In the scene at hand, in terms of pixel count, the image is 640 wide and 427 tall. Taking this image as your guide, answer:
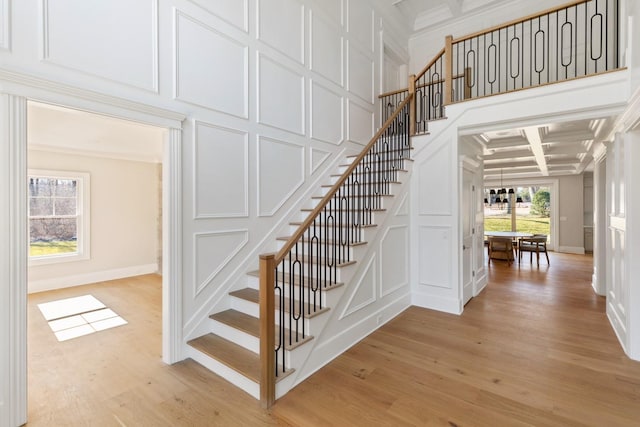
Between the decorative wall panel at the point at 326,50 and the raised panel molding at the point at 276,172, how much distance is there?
1.45 meters

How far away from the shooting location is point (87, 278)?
5.67 m

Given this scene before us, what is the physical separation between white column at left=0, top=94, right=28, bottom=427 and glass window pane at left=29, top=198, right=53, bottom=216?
4.49 m

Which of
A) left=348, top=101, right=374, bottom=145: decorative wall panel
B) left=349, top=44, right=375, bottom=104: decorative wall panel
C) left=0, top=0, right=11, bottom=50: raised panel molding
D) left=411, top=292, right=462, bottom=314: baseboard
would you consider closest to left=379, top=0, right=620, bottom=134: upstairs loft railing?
left=349, top=44, right=375, bottom=104: decorative wall panel

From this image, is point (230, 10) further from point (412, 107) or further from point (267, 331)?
point (267, 331)

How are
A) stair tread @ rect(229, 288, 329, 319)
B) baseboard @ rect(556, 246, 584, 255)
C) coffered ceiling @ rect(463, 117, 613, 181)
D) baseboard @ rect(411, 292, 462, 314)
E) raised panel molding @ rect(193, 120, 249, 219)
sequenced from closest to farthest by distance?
stair tread @ rect(229, 288, 329, 319) → raised panel molding @ rect(193, 120, 249, 219) → baseboard @ rect(411, 292, 462, 314) → coffered ceiling @ rect(463, 117, 613, 181) → baseboard @ rect(556, 246, 584, 255)

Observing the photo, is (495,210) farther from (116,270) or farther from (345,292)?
(116,270)

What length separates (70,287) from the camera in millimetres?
5406

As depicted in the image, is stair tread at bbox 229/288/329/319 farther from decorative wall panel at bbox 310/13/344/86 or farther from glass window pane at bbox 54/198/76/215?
glass window pane at bbox 54/198/76/215

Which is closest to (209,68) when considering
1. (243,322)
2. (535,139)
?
(243,322)

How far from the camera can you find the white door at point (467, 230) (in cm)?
437

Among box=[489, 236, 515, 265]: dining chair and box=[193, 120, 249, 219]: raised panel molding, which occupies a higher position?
box=[193, 120, 249, 219]: raised panel molding

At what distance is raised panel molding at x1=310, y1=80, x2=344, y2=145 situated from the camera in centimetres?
443

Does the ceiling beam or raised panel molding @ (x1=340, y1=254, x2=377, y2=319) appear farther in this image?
the ceiling beam

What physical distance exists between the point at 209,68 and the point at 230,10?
2.57ft
